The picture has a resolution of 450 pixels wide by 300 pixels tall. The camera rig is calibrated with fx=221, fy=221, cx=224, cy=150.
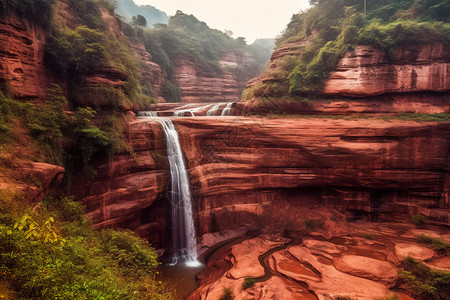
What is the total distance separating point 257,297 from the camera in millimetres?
7133

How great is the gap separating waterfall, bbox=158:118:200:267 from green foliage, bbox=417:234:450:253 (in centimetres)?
1064

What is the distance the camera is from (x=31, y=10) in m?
8.86

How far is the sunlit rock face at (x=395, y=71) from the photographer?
43.2 feet

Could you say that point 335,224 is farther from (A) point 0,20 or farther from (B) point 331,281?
(A) point 0,20

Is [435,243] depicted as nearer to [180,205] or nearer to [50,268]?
[180,205]

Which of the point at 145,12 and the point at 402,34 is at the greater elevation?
the point at 145,12

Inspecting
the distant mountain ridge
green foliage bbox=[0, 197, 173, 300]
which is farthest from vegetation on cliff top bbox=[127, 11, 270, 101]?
the distant mountain ridge

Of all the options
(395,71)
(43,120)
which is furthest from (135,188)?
(395,71)

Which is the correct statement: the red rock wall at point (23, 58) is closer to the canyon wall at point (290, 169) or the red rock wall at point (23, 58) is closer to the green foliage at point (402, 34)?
the canyon wall at point (290, 169)

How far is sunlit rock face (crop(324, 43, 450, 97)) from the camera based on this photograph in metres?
13.2

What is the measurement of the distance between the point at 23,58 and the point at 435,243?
18746 millimetres

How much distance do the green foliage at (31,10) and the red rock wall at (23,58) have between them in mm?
245

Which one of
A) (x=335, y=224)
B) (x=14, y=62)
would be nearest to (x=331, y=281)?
(x=335, y=224)

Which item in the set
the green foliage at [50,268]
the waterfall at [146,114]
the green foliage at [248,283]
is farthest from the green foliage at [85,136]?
the green foliage at [248,283]
